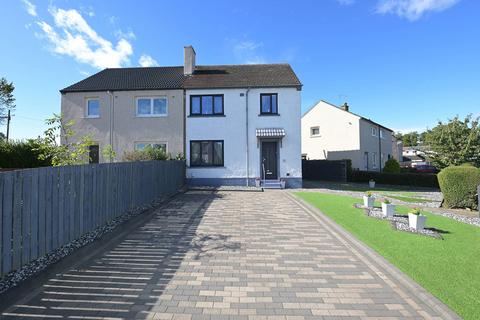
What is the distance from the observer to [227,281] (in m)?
4.64

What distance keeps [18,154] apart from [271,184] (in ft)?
43.9

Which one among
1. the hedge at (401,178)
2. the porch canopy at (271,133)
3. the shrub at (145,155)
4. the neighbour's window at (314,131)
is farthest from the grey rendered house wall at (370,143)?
the shrub at (145,155)

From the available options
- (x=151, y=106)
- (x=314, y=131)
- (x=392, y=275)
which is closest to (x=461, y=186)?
(x=392, y=275)

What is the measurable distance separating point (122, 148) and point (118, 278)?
15.3 meters

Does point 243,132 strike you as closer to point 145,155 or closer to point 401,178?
point 145,155

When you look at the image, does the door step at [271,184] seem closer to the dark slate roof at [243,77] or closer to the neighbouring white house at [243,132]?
the neighbouring white house at [243,132]

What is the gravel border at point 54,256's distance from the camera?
14.1 ft

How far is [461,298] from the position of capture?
3.91 metres

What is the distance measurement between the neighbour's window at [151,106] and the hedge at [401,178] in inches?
627

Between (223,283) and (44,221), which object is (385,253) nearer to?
(223,283)

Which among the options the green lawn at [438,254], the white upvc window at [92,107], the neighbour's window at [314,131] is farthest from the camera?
the neighbour's window at [314,131]

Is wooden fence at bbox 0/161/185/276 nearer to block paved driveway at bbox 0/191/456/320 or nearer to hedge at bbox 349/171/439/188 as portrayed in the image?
block paved driveway at bbox 0/191/456/320

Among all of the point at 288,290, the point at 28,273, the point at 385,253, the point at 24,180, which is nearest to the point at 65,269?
the point at 28,273

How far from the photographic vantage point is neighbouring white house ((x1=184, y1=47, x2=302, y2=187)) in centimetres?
1836
